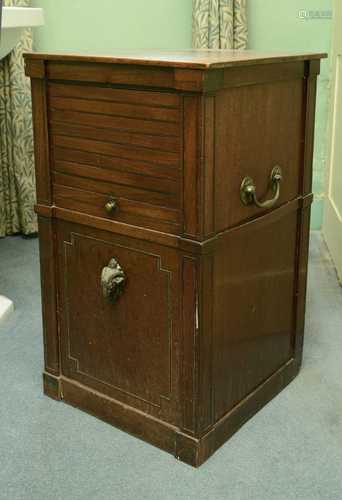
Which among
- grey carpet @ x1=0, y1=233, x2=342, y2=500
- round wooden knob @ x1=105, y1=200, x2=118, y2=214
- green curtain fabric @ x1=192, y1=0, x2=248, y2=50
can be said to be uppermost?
green curtain fabric @ x1=192, y1=0, x2=248, y2=50

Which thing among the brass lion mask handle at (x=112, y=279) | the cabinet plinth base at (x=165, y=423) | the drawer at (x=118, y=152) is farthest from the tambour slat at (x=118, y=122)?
the cabinet plinth base at (x=165, y=423)

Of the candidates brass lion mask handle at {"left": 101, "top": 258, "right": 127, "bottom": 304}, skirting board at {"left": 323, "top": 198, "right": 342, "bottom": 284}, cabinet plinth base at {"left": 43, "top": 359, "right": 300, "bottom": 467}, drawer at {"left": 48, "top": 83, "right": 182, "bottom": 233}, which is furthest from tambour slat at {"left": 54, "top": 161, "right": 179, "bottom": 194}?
skirting board at {"left": 323, "top": 198, "right": 342, "bottom": 284}

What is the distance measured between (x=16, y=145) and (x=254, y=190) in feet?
6.85

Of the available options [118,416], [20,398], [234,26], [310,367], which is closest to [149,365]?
[118,416]

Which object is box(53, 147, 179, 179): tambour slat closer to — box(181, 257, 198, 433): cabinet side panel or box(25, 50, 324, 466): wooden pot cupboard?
box(25, 50, 324, 466): wooden pot cupboard

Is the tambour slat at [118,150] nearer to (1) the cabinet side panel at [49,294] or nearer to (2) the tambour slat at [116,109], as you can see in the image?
(2) the tambour slat at [116,109]

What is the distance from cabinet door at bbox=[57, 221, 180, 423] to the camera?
1815 mm

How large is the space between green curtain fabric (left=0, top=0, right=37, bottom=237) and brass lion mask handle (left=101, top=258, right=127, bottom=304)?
74.6 inches

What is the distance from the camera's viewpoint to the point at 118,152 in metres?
1.78

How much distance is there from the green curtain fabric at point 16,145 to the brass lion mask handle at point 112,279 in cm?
190

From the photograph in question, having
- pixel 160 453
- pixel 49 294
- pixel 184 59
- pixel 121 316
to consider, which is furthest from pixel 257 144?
pixel 160 453

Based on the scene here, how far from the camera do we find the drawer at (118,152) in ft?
5.50

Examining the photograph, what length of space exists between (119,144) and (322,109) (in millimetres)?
2299

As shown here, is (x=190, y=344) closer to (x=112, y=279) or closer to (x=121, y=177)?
(x=112, y=279)
